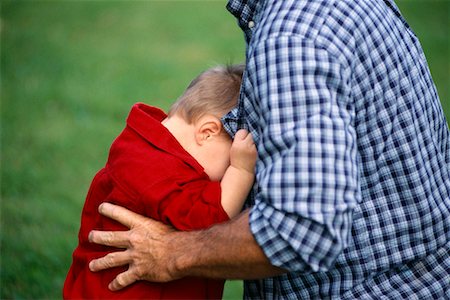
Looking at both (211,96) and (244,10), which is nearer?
(244,10)

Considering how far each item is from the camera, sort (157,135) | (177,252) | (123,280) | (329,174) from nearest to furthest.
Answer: (329,174) → (177,252) → (123,280) → (157,135)

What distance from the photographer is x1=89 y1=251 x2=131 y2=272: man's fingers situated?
2.16 metres

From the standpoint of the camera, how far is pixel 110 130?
7.10 metres

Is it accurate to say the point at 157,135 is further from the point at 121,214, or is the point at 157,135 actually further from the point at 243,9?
the point at 243,9

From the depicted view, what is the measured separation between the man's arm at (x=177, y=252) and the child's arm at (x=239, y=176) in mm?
147

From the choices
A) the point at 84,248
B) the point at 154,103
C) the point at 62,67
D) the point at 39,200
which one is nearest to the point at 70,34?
the point at 62,67

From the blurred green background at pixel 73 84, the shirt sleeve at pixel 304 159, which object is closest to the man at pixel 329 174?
the shirt sleeve at pixel 304 159

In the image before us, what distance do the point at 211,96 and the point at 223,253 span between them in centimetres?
68

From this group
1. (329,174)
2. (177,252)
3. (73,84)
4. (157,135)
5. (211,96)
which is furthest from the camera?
(73,84)

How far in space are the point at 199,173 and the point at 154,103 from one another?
5714mm

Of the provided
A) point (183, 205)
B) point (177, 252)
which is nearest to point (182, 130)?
point (183, 205)

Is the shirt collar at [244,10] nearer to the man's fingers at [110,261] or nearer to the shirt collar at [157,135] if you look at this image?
the shirt collar at [157,135]

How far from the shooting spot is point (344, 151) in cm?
176

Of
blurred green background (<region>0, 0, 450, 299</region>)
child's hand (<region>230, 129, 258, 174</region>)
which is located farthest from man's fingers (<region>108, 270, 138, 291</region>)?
blurred green background (<region>0, 0, 450, 299</region>)
